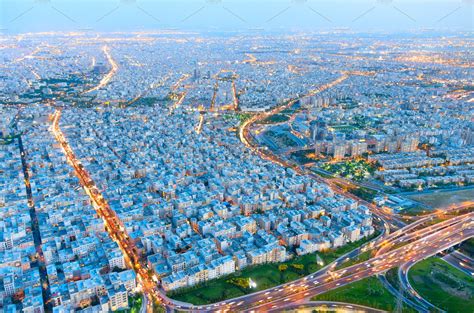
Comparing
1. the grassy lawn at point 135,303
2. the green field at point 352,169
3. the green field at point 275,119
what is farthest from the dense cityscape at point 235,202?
the green field at point 275,119

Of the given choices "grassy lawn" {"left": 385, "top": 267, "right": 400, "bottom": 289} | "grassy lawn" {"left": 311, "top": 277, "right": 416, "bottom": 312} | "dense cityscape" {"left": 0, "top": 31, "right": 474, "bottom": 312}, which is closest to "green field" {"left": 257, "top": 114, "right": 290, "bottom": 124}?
"dense cityscape" {"left": 0, "top": 31, "right": 474, "bottom": 312}

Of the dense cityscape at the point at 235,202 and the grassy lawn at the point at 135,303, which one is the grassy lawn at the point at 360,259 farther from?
the grassy lawn at the point at 135,303

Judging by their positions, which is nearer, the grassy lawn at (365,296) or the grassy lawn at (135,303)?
the grassy lawn at (135,303)

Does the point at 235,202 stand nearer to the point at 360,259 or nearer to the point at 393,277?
the point at 360,259

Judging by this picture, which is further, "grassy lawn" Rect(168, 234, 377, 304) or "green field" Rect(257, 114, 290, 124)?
"green field" Rect(257, 114, 290, 124)

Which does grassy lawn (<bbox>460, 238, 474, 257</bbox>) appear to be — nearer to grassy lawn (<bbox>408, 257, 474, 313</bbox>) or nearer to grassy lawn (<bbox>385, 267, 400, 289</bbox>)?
grassy lawn (<bbox>408, 257, 474, 313</bbox>)

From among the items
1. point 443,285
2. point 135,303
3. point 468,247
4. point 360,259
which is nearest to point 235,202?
point 360,259
